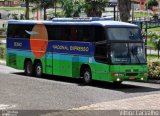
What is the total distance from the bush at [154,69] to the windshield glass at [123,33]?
3084 mm

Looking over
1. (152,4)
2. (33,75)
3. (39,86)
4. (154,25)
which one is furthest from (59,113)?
(152,4)

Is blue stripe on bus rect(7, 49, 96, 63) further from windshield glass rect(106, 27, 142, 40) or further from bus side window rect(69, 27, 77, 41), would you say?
windshield glass rect(106, 27, 142, 40)

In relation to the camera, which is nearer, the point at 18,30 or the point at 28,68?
the point at 28,68

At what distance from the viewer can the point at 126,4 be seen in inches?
1294

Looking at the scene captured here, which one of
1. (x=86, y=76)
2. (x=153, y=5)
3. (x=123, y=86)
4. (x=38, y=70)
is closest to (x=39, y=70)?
(x=38, y=70)

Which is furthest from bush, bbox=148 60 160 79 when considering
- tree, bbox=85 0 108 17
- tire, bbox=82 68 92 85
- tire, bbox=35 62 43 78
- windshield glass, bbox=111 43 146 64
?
tree, bbox=85 0 108 17

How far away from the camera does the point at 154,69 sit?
26.4 meters

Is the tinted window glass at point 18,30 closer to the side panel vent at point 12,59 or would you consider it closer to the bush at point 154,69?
the side panel vent at point 12,59

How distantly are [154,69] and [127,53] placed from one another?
12.8ft

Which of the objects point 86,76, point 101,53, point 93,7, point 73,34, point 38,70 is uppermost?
point 93,7

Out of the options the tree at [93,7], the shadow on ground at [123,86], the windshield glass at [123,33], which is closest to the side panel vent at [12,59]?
the shadow on ground at [123,86]

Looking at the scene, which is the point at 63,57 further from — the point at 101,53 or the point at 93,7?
the point at 93,7

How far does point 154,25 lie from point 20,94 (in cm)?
6178

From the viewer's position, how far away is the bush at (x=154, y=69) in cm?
2611
